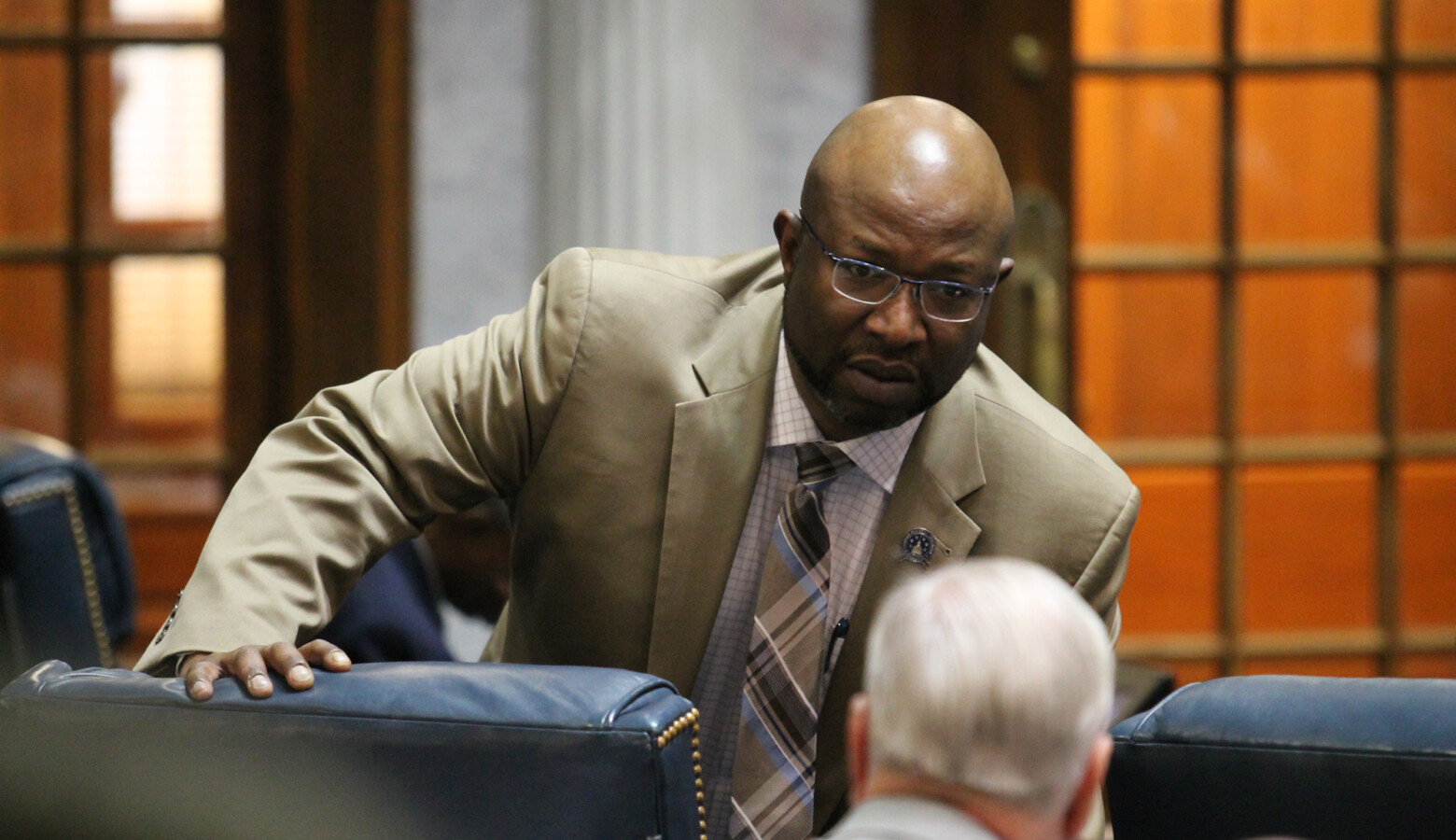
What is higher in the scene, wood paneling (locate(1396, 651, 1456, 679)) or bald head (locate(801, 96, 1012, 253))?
bald head (locate(801, 96, 1012, 253))

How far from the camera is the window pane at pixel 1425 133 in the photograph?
3184mm

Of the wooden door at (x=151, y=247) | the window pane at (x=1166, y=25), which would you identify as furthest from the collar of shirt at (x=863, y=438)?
the window pane at (x=1166, y=25)

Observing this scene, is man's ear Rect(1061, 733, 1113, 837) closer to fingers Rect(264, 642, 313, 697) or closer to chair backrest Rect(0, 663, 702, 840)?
chair backrest Rect(0, 663, 702, 840)

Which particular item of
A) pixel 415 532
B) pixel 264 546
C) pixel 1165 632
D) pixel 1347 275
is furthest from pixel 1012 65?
pixel 264 546

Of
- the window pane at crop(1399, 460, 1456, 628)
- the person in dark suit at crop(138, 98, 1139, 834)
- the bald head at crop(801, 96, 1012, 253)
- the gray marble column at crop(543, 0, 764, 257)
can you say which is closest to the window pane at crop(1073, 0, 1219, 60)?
the gray marble column at crop(543, 0, 764, 257)

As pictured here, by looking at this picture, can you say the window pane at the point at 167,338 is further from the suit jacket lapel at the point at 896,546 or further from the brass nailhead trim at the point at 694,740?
the brass nailhead trim at the point at 694,740

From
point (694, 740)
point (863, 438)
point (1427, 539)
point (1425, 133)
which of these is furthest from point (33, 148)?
point (1427, 539)

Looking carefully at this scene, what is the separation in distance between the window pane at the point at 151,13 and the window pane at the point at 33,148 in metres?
0.12

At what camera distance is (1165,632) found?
10.6 feet

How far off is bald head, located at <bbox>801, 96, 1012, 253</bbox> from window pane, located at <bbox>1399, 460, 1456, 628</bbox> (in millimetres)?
2183

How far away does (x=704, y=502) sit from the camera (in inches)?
63.5

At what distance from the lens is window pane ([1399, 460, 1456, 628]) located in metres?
3.25

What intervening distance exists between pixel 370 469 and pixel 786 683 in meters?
0.50

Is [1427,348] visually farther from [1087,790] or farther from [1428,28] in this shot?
[1087,790]
